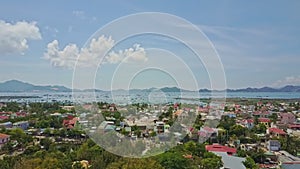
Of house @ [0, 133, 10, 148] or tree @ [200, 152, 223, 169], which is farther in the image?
house @ [0, 133, 10, 148]

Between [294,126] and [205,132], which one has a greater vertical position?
[205,132]

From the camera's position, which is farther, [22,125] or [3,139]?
[22,125]

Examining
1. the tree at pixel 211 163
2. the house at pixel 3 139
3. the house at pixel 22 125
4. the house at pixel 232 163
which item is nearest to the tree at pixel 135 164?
the tree at pixel 211 163

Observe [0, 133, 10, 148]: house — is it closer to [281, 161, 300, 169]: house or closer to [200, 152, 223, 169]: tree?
[200, 152, 223, 169]: tree

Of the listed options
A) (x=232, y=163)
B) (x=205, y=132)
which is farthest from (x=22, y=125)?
(x=232, y=163)

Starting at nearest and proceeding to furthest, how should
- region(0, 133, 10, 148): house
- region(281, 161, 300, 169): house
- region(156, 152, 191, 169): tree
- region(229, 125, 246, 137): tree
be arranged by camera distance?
region(156, 152, 191, 169): tree, region(281, 161, 300, 169): house, region(0, 133, 10, 148): house, region(229, 125, 246, 137): tree

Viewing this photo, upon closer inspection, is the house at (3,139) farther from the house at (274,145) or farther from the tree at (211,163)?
the house at (274,145)

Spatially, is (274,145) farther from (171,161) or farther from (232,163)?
(171,161)

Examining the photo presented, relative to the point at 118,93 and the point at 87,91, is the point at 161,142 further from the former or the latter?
the point at 87,91

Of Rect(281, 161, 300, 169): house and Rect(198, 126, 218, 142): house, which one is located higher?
Rect(198, 126, 218, 142): house

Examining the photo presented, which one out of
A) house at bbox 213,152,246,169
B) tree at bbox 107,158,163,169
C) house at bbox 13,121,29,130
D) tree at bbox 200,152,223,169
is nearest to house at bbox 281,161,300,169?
house at bbox 213,152,246,169

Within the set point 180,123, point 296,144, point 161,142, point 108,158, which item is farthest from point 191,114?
point 296,144
